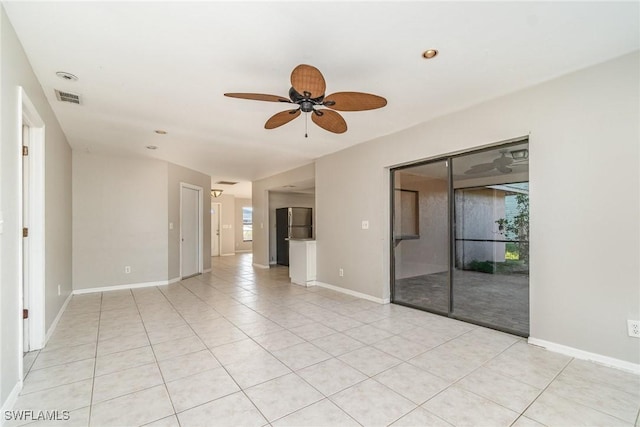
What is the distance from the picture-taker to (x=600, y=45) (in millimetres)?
2197

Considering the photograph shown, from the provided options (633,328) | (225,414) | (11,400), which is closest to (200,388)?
(225,414)

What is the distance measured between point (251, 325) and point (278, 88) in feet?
8.59

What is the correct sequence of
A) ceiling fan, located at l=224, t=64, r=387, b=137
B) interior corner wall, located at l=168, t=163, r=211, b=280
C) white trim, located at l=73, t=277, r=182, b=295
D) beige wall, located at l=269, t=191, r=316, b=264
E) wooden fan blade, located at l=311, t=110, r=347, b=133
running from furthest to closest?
beige wall, located at l=269, t=191, r=316, b=264
interior corner wall, located at l=168, t=163, r=211, b=280
white trim, located at l=73, t=277, r=182, b=295
wooden fan blade, located at l=311, t=110, r=347, b=133
ceiling fan, located at l=224, t=64, r=387, b=137

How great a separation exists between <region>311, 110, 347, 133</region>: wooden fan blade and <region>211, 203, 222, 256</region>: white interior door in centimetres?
908

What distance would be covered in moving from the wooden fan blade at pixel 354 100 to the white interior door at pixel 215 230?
956cm

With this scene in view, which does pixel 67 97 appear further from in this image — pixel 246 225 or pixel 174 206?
pixel 246 225

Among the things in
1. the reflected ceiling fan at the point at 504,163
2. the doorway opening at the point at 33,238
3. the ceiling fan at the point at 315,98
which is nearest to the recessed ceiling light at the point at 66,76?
the doorway opening at the point at 33,238

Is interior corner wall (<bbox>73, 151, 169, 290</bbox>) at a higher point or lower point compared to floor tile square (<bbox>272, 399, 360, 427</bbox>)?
higher

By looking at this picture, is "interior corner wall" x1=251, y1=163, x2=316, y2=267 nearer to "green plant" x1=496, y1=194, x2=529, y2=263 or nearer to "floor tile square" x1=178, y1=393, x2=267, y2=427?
"green plant" x1=496, y1=194, x2=529, y2=263

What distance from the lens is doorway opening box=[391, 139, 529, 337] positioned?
3271mm

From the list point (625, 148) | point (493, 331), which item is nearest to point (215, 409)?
point (493, 331)

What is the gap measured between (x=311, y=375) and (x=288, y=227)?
608 cm

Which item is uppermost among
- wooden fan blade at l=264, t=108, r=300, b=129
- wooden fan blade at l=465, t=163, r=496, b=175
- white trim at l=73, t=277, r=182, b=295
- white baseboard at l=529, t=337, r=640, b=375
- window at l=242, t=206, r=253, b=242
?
wooden fan blade at l=264, t=108, r=300, b=129

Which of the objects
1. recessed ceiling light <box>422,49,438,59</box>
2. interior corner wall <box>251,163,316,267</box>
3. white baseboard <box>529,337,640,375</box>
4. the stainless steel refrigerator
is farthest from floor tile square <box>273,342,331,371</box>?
the stainless steel refrigerator
